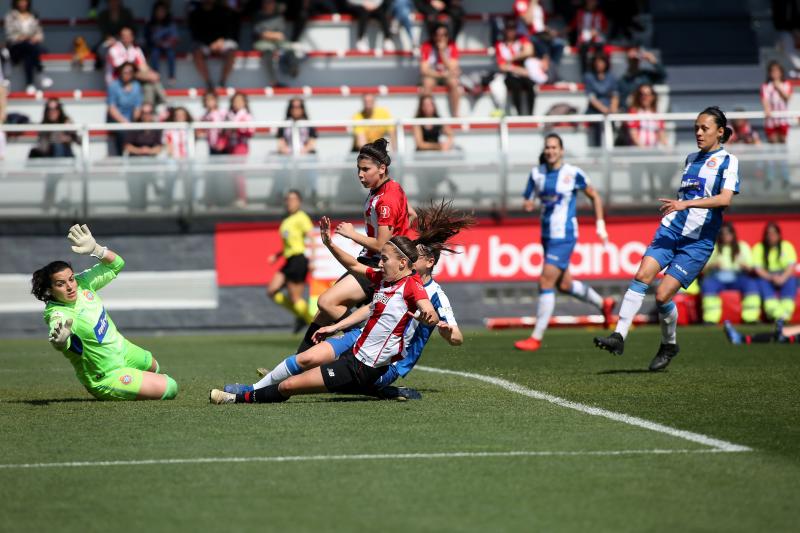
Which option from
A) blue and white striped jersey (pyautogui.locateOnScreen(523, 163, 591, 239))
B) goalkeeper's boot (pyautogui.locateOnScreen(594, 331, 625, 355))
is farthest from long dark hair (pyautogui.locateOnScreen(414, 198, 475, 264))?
blue and white striped jersey (pyautogui.locateOnScreen(523, 163, 591, 239))

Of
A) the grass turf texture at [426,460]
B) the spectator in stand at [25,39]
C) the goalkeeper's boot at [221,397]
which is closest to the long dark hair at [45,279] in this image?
the grass turf texture at [426,460]

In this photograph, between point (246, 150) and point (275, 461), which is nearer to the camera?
point (275, 461)

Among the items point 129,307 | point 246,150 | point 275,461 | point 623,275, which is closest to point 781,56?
point 623,275

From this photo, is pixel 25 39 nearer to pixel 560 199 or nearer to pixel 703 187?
pixel 560 199

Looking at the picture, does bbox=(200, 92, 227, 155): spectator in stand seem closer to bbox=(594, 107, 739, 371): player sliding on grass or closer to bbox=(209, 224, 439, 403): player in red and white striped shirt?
bbox=(594, 107, 739, 371): player sliding on grass

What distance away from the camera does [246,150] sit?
20906 millimetres

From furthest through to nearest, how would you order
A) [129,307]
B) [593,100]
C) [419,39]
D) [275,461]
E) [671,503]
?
[419,39] < [593,100] < [129,307] < [275,461] < [671,503]

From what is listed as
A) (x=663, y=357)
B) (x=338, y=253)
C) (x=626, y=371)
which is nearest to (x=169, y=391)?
(x=338, y=253)

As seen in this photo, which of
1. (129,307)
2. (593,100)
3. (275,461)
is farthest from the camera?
(593,100)

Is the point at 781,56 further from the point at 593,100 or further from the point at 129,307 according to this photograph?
the point at 129,307

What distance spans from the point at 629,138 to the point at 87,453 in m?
15.0

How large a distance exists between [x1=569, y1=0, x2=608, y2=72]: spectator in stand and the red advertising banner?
4.75m

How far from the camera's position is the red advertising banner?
2036 centimetres

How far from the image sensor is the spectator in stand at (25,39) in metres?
23.5
